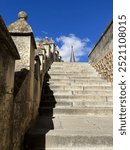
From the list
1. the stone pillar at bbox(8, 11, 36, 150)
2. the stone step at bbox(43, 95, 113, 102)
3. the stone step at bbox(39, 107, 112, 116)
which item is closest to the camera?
the stone pillar at bbox(8, 11, 36, 150)

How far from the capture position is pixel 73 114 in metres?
5.07

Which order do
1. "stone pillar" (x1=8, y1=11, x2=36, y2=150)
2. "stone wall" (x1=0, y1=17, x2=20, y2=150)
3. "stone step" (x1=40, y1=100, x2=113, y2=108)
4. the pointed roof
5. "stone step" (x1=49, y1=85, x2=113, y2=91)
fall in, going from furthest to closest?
1. "stone step" (x1=49, y1=85, x2=113, y2=91)
2. "stone step" (x1=40, y1=100, x2=113, y2=108)
3. the pointed roof
4. "stone pillar" (x1=8, y1=11, x2=36, y2=150)
5. "stone wall" (x1=0, y1=17, x2=20, y2=150)

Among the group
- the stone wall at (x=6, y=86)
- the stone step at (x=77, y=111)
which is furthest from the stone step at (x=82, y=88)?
the stone wall at (x=6, y=86)

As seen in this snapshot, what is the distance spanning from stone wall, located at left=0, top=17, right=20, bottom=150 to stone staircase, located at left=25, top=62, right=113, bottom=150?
0.94m

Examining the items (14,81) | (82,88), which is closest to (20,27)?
(14,81)

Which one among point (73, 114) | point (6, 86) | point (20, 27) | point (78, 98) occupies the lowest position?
point (73, 114)

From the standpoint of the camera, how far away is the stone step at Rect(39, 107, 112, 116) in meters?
5.08

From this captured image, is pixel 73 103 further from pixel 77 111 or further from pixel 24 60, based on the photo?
pixel 24 60

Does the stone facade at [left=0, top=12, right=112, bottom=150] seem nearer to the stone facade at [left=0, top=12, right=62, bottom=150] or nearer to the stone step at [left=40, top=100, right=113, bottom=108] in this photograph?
the stone facade at [left=0, top=12, right=62, bottom=150]

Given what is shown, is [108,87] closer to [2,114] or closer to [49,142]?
[49,142]

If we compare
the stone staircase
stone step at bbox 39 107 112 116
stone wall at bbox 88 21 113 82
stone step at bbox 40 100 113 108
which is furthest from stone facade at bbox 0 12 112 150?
stone wall at bbox 88 21 113 82

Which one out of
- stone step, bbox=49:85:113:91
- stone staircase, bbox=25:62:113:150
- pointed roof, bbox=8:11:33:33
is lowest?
stone staircase, bbox=25:62:113:150

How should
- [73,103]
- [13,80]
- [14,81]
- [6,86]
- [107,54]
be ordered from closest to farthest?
[6,86] → [13,80] → [14,81] → [73,103] → [107,54]

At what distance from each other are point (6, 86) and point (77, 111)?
10.8ft
